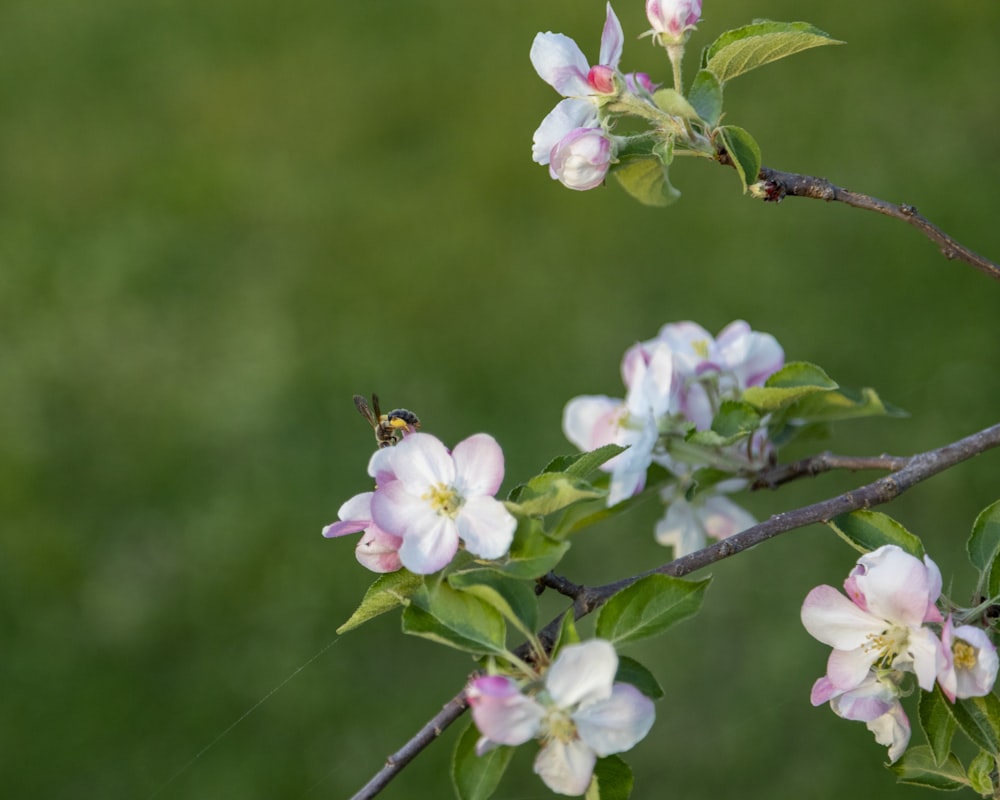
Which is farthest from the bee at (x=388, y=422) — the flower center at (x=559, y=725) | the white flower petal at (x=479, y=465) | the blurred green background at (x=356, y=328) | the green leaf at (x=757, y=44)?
the blurred green background at (x=356, y=328)

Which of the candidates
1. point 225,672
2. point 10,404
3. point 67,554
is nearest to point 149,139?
point 10,404

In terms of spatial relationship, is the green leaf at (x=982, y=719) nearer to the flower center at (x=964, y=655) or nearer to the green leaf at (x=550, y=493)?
the flower center at (x=964, y=655)

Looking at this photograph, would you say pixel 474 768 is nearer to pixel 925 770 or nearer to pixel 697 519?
pixel 925 770

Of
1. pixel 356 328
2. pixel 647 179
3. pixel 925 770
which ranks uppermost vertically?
pixel 647 179

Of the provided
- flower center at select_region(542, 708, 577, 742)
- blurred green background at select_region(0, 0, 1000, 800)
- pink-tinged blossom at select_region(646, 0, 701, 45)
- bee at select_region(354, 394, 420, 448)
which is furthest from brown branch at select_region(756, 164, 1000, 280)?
blurred green background at select_region(0, 0, 1000, 800)

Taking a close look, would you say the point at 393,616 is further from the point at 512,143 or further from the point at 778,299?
the point at 512,143

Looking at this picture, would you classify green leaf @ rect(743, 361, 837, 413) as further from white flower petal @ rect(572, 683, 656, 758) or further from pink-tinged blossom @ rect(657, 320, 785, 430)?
white flower petal @ rect(572, 683, 656, 758)

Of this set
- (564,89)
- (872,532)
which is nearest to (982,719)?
(872,532)
